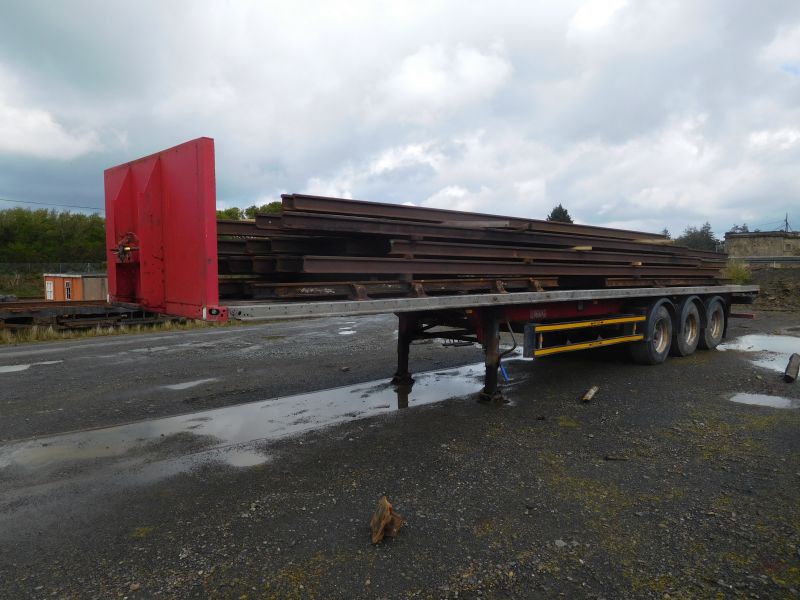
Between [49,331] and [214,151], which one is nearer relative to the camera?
[214,151]

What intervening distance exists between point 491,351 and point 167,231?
3.77 meters

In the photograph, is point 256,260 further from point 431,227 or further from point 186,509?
point 186,509

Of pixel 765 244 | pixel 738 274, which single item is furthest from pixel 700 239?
pixel 738 274

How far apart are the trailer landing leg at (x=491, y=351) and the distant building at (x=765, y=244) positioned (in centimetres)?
4629

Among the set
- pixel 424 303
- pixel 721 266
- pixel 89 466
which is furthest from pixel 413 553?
pixel 721 266

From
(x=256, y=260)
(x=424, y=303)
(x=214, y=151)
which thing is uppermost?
(x=214, y=151)

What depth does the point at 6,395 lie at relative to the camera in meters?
6.91

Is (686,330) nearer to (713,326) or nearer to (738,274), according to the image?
(713,326)

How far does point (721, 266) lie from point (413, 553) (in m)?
11.2

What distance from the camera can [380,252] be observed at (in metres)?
5.20

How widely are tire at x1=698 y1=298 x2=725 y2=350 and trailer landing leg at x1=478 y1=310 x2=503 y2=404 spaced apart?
6.14 metres

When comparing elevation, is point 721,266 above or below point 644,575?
above

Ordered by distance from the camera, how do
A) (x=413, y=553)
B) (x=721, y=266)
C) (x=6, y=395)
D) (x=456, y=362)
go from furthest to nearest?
1. (x=721, y=266)
2. (x=456, y=362)
3. (x=6, y=395)
4. (x=413, y=553)

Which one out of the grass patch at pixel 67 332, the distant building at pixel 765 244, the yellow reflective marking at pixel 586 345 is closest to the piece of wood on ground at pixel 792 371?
the yellow reflective marking at pixel 586 345
